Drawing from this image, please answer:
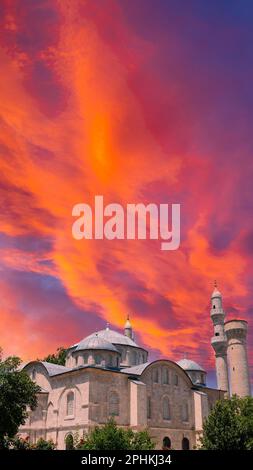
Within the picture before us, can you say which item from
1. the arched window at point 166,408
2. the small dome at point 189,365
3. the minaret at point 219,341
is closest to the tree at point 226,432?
the arched window at point 166,408

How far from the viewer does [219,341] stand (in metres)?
52.5

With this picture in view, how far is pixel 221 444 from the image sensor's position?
92.9 ft

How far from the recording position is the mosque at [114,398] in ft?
118

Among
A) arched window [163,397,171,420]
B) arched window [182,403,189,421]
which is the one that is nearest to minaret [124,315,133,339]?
arched window [182,403,189,421]

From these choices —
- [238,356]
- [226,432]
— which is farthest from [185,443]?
[238,356]

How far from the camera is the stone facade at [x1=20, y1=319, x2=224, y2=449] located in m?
35.8

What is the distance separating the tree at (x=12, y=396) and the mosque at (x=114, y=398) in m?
7.77

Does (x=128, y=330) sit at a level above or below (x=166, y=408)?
above

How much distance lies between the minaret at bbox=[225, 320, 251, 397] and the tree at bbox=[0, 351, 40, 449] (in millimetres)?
28182

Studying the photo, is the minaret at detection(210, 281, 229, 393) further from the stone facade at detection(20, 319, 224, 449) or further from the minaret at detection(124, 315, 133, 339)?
the minaret at detection(124, 315, 133, 339)

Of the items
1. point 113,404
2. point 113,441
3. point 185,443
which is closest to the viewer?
point 113,441

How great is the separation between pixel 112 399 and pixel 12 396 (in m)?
11.3

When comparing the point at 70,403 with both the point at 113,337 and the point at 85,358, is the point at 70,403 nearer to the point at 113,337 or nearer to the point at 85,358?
the point at 85,358
